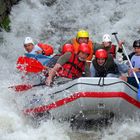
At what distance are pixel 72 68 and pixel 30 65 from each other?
0.83m

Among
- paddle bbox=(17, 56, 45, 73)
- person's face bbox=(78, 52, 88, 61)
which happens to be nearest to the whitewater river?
paddle bbox=(17, 56, 45, 73)

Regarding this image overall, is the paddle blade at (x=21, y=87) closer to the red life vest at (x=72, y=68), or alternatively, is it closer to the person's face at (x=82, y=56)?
the red life vest at (x=72, y=68)

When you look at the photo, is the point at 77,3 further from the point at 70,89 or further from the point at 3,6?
the point at 70,89

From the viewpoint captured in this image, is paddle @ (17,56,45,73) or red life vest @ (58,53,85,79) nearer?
red life vest @ (58,53,85,79)

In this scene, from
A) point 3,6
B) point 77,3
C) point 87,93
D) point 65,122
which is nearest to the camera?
point 87,93

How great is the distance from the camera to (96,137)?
809 centimetres

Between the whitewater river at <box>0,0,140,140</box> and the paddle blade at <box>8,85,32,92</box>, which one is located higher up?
the whitewater river at <box>0,0,140,140</box>

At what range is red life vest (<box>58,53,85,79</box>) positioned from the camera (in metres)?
8.55

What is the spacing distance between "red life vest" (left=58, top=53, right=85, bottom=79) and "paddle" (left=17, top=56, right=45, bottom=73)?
1.51 feet

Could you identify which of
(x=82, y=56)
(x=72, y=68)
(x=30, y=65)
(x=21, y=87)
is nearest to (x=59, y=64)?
(x=72, y=68)

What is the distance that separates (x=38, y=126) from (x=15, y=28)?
23.6 feet

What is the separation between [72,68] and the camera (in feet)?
28.2

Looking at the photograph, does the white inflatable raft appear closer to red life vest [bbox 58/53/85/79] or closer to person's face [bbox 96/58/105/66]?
red life vest [bbox 58/53/85/79]

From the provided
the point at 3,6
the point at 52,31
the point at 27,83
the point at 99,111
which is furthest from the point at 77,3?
the point at 99,111
